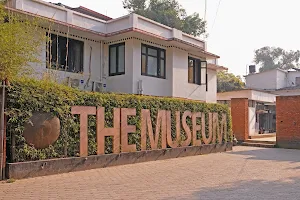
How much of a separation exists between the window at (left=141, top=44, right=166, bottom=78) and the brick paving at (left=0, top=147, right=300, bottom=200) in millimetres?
6900

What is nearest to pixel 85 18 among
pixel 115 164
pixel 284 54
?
pixel 115 164

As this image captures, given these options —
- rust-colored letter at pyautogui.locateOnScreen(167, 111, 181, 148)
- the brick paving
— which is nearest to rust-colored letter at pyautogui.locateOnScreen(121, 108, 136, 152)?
the brick paving

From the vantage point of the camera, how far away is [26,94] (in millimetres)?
8734

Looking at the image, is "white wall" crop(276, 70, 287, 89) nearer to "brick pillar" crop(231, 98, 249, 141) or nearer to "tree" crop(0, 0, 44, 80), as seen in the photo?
"brick pillar" crop(231, 98, 249, 141)

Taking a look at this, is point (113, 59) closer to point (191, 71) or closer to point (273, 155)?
point (191, 71)

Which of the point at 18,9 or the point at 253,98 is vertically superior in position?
the point at 18,9

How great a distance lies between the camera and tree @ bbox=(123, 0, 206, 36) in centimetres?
3347

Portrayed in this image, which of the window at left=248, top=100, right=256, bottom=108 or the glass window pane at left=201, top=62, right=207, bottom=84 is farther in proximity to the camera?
the window at left=248, top=100, right=256, bottom=108

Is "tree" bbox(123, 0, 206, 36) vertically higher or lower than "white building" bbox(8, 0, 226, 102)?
higher

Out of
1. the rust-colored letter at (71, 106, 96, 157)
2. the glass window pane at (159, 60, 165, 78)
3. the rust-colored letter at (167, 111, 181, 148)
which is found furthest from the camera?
the glass window pane at (159, 60, 165, 78)

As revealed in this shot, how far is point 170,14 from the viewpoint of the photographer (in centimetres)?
3353

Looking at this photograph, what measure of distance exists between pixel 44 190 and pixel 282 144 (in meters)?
16.6

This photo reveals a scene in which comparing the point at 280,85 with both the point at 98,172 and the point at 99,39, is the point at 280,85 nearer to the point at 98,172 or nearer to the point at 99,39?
the point at 99,39

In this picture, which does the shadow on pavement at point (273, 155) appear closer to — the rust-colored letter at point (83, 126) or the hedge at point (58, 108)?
the hedge at point (58, 108)
